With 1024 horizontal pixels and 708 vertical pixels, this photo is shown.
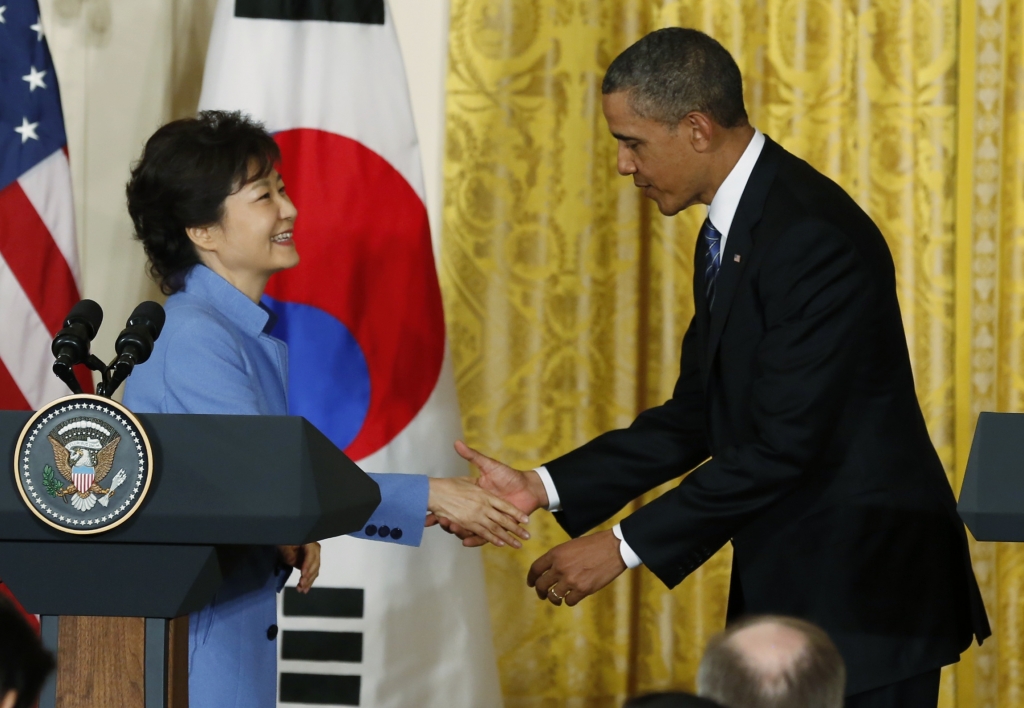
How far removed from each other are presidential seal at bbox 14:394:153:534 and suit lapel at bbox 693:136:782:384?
111 cm

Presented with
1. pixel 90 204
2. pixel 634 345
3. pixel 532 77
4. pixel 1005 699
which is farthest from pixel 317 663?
pixel 1005 699

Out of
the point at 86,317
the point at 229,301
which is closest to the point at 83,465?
the point at 86,317

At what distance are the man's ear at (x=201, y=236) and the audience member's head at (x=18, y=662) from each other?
114 cm

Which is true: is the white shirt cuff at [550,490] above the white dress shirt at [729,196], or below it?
below

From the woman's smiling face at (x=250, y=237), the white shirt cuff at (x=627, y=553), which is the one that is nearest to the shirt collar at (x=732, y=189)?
the white shirt cuff at (x=627, y=553)

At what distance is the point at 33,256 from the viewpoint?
312 centimetres

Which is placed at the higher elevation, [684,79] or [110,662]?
[684,79]

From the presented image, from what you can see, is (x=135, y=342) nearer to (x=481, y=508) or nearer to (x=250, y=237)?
(x=250, y=237)

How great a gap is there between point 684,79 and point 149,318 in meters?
1.16

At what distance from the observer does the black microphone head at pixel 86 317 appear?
151cm

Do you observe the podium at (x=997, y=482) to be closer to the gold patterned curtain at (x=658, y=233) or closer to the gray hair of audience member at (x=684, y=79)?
the gray hair of audience member at (x=684, y=79)

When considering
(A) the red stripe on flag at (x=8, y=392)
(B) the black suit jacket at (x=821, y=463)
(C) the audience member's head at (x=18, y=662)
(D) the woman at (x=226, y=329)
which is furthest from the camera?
(A) the red stripe on flag at (x=8, y=392)

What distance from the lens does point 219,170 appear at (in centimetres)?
214

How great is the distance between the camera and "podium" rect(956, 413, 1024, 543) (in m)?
1.42
